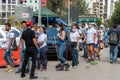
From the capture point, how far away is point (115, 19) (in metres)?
67.8

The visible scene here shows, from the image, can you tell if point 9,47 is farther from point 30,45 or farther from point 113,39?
point 113,39

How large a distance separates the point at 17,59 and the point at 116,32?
4.49 m

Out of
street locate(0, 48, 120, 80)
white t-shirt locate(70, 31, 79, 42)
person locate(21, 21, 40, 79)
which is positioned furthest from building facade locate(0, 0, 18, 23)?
person locate(21, 21, 40, 79)

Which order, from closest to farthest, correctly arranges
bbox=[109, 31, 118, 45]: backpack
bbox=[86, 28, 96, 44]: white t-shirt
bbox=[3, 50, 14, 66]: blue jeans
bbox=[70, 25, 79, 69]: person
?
bbox=[3, 50, 14, 66]: blue jeans
bbox=[70, 25, 79, 69]: person
bbox=[86, 28, 96, 44]: white t-shirt
bbox=[109, 31, 118, 45]: backpack

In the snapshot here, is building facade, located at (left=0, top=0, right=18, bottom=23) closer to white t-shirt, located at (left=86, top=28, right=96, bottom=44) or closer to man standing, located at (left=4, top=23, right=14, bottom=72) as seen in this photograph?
white t-shirt, located at (left=86, top=28, right=96, bottom=44)

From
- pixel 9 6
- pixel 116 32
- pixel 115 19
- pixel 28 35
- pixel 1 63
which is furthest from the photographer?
pixel 9 6

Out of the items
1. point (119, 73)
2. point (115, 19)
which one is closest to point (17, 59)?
point (119, 73)

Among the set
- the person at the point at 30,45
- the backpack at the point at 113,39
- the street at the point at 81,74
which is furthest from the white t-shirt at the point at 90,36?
the person at the point at 30,45

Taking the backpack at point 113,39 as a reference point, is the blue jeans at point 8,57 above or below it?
below

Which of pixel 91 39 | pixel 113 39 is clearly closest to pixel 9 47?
pixel 91 39

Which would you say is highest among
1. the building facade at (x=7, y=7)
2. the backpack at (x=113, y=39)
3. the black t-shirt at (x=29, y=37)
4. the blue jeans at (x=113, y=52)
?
the building facade at (x=7, y=7)

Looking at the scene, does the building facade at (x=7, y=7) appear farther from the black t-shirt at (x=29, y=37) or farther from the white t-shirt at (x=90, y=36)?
the black t-shirt at (x=29, y=37)

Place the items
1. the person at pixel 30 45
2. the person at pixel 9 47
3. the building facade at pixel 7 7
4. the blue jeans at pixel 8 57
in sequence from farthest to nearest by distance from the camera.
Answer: the building facade at pixel 7 7
the blue jeans at pixel 8 57
the person at pixel 9 47
the person at pixel 30 45

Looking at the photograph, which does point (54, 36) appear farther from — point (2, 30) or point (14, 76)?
point (14, 76)
